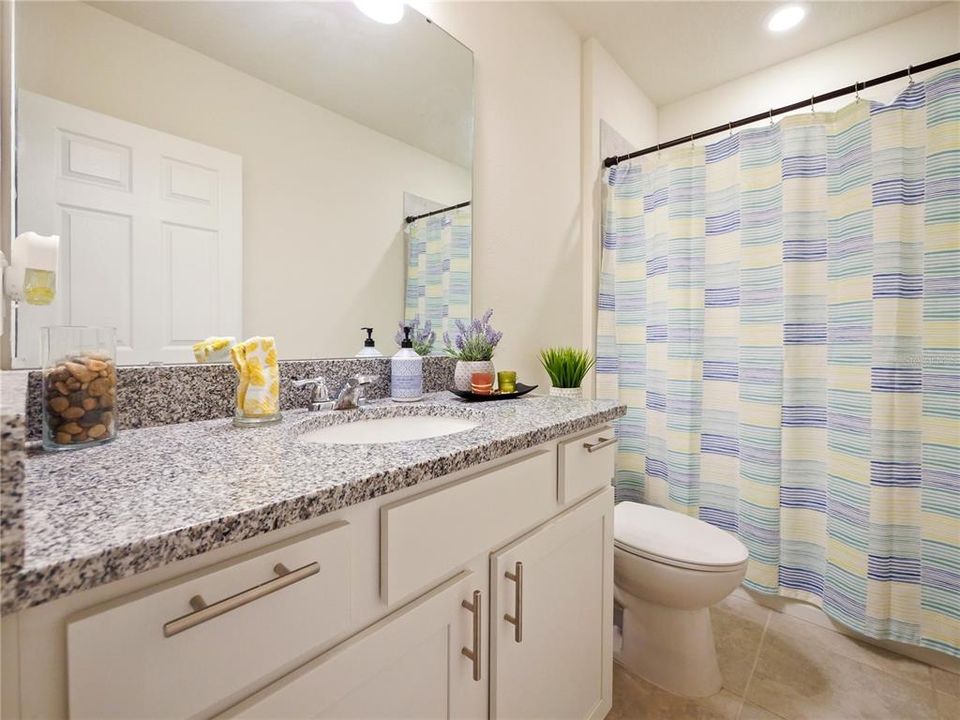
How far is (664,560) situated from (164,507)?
130 centimetres

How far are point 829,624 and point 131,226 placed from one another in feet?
8.13

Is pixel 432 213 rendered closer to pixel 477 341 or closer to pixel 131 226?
pixel 477 341

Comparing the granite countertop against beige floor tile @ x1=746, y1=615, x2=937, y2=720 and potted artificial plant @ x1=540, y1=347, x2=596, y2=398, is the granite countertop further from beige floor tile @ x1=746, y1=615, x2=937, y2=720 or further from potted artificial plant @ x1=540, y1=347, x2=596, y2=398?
beige floor tile @ x1=746, y1=615, x2=937, y2=720

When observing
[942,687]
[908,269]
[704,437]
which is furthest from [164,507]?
[942,687]

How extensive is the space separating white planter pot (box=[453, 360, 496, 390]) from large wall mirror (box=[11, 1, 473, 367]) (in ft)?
0.63

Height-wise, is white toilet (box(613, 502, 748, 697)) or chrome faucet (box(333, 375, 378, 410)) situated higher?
chrome faucet (box(333, 375, 378, 410))

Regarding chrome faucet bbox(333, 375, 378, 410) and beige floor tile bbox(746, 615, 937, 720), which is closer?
chrome faucet bbox(333, 375, 378, 410)

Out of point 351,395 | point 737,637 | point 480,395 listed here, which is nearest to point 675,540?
point 737,637

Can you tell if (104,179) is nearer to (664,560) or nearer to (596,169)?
(664,560)

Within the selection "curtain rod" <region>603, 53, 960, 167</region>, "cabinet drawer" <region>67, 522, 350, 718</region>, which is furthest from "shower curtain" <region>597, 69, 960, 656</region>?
"cabinet drawer" <region>67, 522, 350, 718</region>

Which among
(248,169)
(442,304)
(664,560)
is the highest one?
(248,169)

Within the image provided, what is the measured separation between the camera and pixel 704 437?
185 cm

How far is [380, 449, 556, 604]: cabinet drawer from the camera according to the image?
0.61 meters

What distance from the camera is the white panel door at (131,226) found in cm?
77
